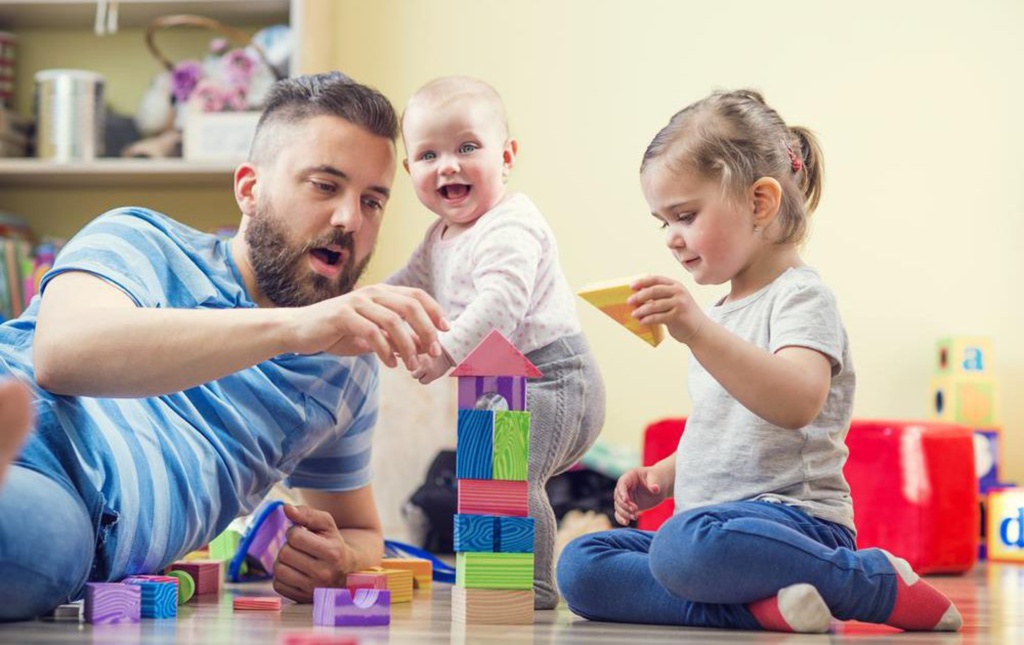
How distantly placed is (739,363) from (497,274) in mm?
460

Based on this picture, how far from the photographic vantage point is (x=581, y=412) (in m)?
1.88

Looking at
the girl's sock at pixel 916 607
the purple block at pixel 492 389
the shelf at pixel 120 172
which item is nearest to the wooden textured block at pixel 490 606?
the purple block at pixel 492 389

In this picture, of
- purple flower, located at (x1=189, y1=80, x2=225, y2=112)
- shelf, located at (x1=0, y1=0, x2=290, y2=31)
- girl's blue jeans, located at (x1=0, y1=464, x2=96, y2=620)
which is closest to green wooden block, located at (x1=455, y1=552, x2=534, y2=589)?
girl's blue jeans, located at (x1=0, y1=464, x2=96, y2=620)

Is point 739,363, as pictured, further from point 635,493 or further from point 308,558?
point 308,558

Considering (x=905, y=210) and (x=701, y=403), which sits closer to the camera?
(x=701, y=403)

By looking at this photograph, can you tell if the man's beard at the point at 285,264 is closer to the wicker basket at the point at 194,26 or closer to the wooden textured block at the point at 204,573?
the wooden textured block at the point at 204,573

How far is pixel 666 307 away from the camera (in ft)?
4.76

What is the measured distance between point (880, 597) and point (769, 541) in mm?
160

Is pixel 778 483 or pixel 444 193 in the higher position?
pixel 444 193

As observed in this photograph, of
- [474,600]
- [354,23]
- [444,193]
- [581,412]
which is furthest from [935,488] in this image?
[354,23]

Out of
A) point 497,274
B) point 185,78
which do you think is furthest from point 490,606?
point 185,78

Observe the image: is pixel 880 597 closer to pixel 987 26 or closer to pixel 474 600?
pixel 474 600

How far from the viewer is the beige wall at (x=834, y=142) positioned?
3805mm

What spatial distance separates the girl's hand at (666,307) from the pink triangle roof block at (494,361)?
0.16 m
